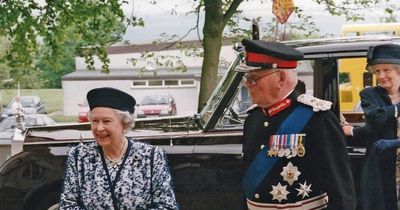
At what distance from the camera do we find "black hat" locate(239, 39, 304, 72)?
9.71ft

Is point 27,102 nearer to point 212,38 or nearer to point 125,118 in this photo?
point 212,38

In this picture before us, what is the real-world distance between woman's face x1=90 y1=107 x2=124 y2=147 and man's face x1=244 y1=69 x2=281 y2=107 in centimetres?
76

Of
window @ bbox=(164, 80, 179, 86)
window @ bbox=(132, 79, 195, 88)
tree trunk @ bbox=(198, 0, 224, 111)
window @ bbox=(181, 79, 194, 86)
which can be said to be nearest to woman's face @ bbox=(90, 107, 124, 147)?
tree trunk @ bbox=(198, 0, 224, 111)

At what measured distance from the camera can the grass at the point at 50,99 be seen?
46.5m

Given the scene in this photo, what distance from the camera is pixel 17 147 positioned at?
5.86 m

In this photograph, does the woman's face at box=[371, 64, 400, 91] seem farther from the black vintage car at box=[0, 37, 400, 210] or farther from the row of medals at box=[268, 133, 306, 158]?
the row of medals at box=[268, 133, 306, 158]

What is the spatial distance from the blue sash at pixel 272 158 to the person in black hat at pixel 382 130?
103 cm

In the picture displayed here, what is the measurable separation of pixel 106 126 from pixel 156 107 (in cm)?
3083

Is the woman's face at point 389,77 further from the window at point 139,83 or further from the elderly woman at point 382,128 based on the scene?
the window at point 139,83

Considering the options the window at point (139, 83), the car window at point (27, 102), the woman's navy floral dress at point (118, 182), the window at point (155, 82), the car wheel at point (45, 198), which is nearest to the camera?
the woman's navy floral dress at point (118, 182)

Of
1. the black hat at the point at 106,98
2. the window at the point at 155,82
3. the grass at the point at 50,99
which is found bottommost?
the grass at the point at 50,99

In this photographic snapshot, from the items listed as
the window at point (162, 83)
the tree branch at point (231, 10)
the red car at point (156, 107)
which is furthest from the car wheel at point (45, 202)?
the window at point (162, 83)

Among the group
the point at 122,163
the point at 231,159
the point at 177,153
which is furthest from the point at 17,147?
the point at 122,163

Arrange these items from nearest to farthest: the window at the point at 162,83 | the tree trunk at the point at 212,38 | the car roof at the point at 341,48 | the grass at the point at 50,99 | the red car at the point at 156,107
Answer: the car roof at the point at 341,48, the tree trunk at the point at 212,38, the red car at the point at 156,107, the window at the point at 162,83, the grass at the point at 50,99
